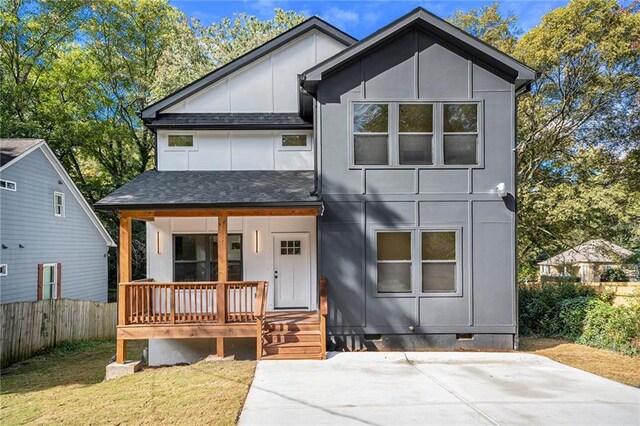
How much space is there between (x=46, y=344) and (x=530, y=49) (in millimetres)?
17820

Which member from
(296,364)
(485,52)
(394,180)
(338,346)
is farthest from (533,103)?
(296,364)

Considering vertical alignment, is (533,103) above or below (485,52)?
above

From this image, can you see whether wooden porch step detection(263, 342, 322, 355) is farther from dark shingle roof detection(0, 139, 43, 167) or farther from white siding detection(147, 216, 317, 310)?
dark shingle roof detection(0, 139, 43, 167)

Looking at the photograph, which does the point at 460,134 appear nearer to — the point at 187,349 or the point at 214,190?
the point at 214,190

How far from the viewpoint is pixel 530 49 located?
41.9ft

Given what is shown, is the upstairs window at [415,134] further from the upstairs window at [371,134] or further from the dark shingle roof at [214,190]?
the dark shingle roof at [214,190]

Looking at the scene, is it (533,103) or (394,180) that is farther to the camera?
(533,103)

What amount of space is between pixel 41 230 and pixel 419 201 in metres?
12.8

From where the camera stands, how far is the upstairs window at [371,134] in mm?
8445

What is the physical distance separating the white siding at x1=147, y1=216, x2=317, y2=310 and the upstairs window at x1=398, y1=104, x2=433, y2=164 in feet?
9.80

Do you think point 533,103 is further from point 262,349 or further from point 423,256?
point 262,349

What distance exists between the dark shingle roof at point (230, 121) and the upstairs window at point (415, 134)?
2.64 m

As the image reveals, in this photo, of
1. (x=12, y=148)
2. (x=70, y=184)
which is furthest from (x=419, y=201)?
(x=70, y=184)

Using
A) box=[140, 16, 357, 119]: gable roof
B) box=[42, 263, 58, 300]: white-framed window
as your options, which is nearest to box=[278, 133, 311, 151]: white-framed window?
box=[140, 16, 357, 119]: gable roof
